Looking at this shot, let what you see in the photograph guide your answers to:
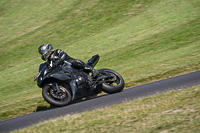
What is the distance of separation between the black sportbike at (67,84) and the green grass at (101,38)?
1.71 meters

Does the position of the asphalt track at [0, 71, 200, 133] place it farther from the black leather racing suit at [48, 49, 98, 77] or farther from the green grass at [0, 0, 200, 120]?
the green grass at [0, 0, 200, 120]

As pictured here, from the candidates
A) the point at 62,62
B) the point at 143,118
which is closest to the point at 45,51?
the point at 62,62

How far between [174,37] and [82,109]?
452 inches

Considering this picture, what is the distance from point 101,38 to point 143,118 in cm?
1492

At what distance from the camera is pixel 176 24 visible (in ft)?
62.5

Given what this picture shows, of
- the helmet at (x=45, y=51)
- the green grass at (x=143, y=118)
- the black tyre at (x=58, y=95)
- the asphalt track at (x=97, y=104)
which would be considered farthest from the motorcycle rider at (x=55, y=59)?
the green grass at (x=143, y=118)

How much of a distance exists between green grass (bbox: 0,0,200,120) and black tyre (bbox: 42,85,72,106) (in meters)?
1.67

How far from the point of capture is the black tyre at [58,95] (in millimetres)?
7379

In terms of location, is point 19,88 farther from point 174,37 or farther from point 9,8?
point 9,8

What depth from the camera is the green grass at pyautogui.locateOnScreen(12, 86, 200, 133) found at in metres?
4.48

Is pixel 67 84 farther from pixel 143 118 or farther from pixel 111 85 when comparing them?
pixel 143 118

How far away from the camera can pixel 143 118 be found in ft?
16.5

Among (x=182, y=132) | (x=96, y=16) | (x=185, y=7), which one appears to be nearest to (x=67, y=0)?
(x=96, y=16)

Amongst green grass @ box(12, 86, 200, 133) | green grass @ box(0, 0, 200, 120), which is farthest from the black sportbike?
green grass @ box(0, 0, 200, 120)
